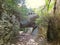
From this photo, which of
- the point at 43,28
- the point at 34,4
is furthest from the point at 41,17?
the point at 34,4

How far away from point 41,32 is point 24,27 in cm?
91

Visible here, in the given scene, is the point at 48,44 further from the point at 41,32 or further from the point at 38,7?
the point at 38,7

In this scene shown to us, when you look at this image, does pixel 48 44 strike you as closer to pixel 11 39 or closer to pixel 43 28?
pixel 43 28

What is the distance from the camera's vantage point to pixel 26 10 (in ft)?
15.3

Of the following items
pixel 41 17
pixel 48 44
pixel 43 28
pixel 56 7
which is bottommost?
pixel 48 44

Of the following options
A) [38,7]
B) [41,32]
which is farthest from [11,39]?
[38,7]

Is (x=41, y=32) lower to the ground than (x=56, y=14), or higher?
lower

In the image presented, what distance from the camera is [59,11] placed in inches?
141

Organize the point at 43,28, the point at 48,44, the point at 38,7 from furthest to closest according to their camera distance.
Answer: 1. the point at 38,7
2. the point at 43,28
3. the point at 48,44

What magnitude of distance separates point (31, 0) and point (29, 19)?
66cm

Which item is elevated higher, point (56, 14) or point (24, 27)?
point (56, 14)

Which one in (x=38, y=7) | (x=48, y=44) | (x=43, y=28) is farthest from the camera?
(x=38, y=7)

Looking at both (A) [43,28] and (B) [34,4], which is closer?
(A) [43,28]

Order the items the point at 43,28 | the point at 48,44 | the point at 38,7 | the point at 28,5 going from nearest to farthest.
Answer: the point at 48,44, the point at 43,28, the point at 38,7, the point at 28,5
